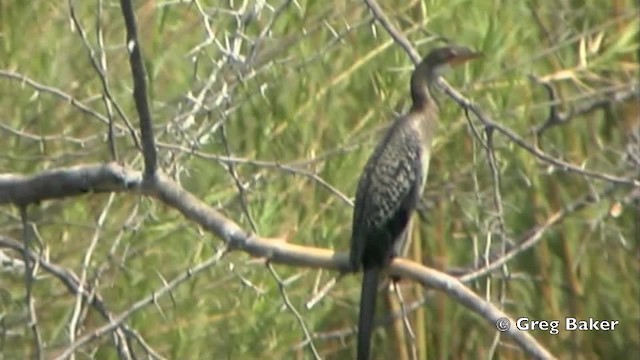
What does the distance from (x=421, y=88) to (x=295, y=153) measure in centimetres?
72

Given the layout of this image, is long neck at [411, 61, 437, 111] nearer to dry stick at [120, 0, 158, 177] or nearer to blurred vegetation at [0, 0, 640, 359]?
blurred vegetation at [0, 0, 640, 359]

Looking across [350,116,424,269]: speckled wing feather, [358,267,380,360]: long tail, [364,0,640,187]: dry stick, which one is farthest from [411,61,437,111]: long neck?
[358,267,380,360]: long tail

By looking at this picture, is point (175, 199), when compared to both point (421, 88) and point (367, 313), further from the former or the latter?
point (421, 88)

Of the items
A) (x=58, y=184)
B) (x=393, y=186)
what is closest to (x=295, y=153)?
(x=393, y=186)

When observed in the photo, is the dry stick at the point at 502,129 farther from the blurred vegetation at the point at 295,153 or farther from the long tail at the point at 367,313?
the blurred vegetation at the point at 295,153

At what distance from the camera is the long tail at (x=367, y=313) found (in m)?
2.79

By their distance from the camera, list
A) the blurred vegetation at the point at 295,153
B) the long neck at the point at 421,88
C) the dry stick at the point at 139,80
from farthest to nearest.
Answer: the blurred vegetation at the point at 295,153
the long neck at the point at 421,88
the dry stick at the point at 139,80

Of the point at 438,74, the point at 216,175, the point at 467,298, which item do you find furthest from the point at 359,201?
the point at 216,175

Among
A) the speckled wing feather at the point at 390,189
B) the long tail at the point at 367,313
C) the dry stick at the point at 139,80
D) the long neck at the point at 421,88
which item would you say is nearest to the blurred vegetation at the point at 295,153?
the long neck at the point at 421,88

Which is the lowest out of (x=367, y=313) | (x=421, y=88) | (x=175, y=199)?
(x=367, y=313)

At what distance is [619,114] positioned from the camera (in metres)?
4.43

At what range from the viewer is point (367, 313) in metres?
2.81

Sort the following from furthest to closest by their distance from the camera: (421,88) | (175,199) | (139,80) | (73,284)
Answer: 1. (421,88)
2. (73,284)
3. (175,199)
4. (139,80)

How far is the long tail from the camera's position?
279cm
